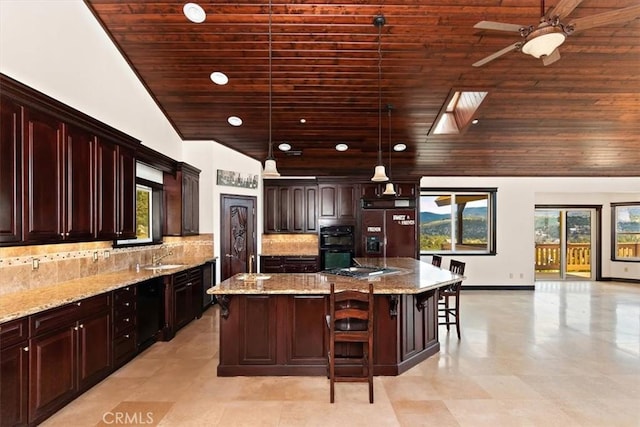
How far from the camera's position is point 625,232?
882 centimetres

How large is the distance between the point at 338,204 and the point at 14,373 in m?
5.65

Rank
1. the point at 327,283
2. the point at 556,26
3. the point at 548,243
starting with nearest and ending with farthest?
the point at 556,26 → the point at 327,283 → the point at 548,243

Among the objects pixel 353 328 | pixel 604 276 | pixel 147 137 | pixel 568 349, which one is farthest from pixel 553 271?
pixel 147 137

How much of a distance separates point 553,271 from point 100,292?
10.7 metres

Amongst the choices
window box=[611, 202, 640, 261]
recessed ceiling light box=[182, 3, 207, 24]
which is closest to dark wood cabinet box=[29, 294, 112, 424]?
recessed ceiling light box=[182, 3, 207, 24]

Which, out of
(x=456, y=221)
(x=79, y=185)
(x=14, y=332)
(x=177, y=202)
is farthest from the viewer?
(x=456, y=221)

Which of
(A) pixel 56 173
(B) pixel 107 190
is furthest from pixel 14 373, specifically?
(B) pixel 107 190

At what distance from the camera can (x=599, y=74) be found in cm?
446

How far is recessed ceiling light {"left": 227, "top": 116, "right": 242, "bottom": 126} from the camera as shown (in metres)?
5.50

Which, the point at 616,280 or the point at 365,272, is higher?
the point at 365,272

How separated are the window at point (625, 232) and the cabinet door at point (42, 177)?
1139 centimetres

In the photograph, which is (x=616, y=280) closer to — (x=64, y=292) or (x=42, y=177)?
(x=64, y=292)

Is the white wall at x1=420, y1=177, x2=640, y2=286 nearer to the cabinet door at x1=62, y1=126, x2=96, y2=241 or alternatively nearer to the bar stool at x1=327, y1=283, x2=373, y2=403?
the bar stool at x1=327, y1=283, x2=373, y2=403

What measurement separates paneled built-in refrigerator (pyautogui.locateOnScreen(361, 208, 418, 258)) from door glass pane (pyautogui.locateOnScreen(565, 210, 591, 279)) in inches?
206
